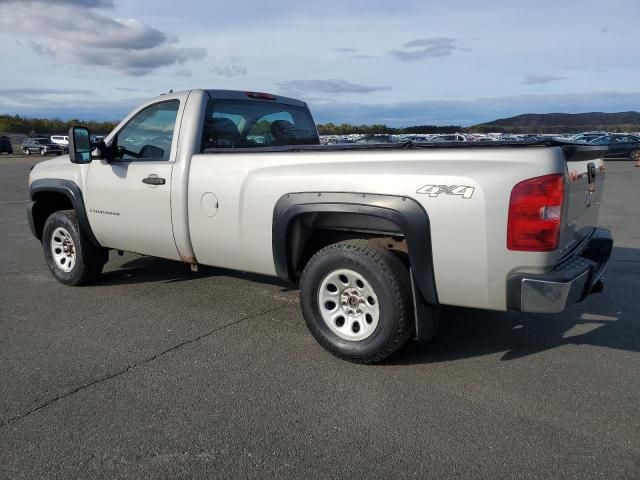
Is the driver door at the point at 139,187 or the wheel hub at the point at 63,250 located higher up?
the driver door at the point at 139,187

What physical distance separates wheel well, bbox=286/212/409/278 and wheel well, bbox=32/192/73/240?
3255mm

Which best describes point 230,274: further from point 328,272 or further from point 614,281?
point 614,281

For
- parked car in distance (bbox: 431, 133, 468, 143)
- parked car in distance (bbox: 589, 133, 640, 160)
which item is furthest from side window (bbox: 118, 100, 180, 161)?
parked car in distance (bbox: 589, 133, 640, 160)

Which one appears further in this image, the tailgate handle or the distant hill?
the distant hill

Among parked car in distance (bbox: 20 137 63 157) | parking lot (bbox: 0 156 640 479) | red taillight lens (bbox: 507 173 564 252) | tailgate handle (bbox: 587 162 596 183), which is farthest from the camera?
parked car in distance (bbox: 20 137 63 157)

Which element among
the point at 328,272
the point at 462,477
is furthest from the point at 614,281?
the point at 462,477

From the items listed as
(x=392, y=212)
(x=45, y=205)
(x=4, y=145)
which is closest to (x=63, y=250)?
(x=45, y=205)

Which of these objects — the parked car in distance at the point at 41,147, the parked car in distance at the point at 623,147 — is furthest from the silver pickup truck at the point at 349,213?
the parked car in distance at the point at 41,147

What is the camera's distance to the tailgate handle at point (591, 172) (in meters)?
3.88

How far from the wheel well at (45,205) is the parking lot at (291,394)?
1.11 m

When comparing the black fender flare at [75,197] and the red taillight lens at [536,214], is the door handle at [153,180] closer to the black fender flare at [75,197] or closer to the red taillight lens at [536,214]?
the black fender flare at [75,197]

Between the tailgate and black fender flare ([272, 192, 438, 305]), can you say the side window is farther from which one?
the tailgate

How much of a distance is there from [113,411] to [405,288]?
1955 millimetres

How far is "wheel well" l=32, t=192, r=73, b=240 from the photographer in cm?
623
